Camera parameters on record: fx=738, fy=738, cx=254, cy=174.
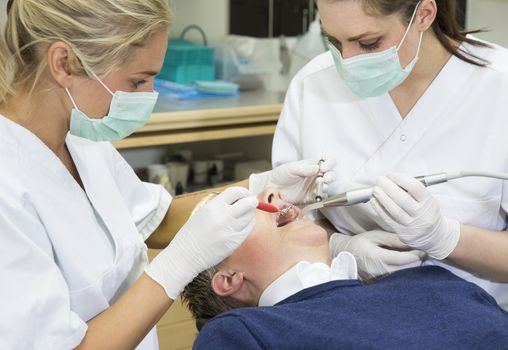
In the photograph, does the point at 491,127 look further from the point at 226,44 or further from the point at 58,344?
the point at 226,44

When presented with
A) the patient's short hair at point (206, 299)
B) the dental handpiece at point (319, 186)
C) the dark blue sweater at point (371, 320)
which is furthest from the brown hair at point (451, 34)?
the patient's short hair at point (206, 299)

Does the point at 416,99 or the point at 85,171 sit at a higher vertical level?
the point at 416,99

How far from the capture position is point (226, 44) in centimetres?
352

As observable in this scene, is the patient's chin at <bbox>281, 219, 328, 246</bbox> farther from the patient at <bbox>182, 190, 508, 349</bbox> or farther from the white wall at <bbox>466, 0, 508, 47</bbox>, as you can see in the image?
the white wall at <bbox>466, 0, 508, 47</bbox>

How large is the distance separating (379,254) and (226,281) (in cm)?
37

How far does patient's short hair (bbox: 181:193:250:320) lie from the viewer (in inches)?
71.4

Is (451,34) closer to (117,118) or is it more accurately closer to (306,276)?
(306,276)

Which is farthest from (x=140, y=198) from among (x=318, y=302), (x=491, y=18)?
(x=491, y=18)

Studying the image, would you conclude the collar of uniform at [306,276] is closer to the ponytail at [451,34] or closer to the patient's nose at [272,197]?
the patient's nose at [272,197]

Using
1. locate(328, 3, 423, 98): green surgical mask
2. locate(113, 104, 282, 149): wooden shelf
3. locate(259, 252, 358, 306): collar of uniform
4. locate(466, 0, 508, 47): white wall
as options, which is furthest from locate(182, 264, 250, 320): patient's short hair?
locate(466, 0, 508, 47): white wall

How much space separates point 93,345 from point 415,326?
65cm

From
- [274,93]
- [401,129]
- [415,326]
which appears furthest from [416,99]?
[274,93]

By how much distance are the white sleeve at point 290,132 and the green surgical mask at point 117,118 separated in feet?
1.61

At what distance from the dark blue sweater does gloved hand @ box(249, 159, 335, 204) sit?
0.92ft
